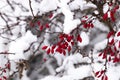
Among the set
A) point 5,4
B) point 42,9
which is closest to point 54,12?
point 42,9

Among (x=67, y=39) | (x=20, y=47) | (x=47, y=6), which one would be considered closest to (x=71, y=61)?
(x=20, y=47)

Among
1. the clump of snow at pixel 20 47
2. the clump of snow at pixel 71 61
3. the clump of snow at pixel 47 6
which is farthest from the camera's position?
the clump of snow at pixel 71 61

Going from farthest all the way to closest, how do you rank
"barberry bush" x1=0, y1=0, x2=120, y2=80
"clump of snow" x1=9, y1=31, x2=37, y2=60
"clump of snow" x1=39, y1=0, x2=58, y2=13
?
1. "clump of snow" x1=9, y1=31, x2=37, y2=60
2. "clump of snow" x1=39, y1=0, x2=58, y2=13
3. "barberry bush" x1=0, y1=0, x2=120, y2=80

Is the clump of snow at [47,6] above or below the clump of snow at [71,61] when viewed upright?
above

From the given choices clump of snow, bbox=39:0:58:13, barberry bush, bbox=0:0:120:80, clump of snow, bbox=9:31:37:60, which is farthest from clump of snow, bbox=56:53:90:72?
clump of snow, bbox=39:0:58:13

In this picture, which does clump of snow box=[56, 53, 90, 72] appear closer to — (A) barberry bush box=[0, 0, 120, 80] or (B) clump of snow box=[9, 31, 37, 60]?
(A) barberry bush box=[0, 0, 120, 80]

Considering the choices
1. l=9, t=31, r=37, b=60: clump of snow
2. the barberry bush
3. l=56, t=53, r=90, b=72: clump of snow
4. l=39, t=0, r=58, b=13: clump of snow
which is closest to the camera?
the barberry bush

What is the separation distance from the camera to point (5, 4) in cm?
380

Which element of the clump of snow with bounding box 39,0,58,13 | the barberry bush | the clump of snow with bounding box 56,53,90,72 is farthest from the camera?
the clump of snow with bounding box 56,53,90,72

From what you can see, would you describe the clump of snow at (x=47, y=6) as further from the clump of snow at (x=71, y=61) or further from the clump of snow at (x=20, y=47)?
the clump of snow at (x=71, y=61)

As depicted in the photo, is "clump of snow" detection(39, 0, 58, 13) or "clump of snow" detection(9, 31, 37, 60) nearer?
"clump of snow" detection(39, 0, 58, 13)

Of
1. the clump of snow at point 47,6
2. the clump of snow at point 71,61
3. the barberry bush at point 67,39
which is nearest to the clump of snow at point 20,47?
the barberry bush at point 67,39

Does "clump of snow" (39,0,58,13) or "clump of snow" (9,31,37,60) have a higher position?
"clump of snow" (39,0,58,13)

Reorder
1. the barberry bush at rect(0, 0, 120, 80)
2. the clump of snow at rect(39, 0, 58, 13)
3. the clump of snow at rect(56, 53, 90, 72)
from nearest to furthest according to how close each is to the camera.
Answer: the barberry bush at rect(0, 0, 120, 80)
the clump of snow at rect(39, 0, 58, 13)
the clump of snow at rect(56, 53, 90, 72)
